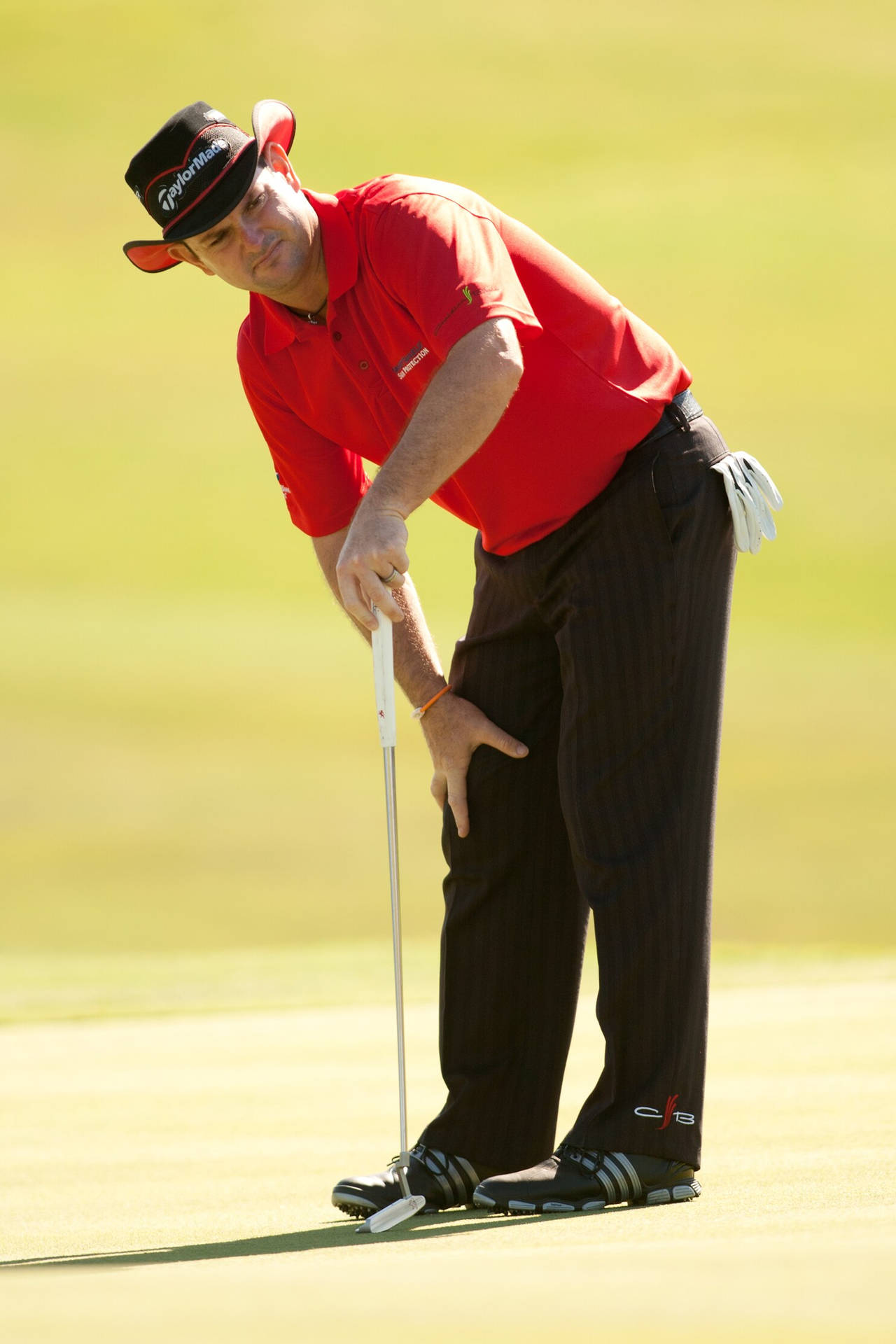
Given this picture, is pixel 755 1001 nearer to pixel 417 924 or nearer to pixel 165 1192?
pixel 165 1192

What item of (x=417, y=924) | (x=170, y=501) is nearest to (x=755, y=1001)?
(x=417, y=924)

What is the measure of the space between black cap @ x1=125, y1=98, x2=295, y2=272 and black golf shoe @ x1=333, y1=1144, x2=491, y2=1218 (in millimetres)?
730

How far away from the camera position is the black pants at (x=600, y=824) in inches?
47.8

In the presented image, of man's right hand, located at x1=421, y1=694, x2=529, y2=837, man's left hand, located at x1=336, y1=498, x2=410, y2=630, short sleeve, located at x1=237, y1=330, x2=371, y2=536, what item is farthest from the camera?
short sleeve, located at x1=237, y1=330, x2=371, y2=536

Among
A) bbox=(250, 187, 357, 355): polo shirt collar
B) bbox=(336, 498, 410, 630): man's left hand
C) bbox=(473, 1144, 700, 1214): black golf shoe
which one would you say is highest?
bbox=(250, 187, 357, 355): polo shirt collar

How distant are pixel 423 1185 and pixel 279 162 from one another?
817mm

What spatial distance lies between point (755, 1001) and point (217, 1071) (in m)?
0.80

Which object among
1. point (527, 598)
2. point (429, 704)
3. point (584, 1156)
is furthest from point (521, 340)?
point (584, 1156)

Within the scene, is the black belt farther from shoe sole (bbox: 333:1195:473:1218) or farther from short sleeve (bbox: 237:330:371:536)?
shoe sole (bbox: 333:1195:473:1218)

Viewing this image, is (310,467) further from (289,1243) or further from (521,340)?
(289,1243)

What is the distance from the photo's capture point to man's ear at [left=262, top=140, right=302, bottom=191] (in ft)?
4.19

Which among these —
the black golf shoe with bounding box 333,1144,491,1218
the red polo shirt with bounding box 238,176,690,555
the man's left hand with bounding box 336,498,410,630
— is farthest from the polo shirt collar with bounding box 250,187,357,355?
the black golf shoe with bounding box 333,1144,491,1218

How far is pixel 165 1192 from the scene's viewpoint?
130 cm

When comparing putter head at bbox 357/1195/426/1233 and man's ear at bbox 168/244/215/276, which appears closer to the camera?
putter head at bbox 357/1195/426/1233
